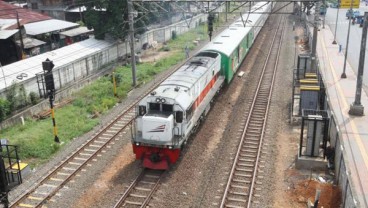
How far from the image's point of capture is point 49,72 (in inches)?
752

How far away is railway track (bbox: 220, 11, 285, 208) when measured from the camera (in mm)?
14664

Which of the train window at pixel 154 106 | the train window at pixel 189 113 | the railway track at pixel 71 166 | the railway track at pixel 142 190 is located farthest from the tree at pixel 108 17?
the railway track at pixel 142 190

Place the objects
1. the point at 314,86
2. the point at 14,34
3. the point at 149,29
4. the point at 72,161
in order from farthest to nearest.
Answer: the point at 149,29
the point at 14,34
the point at 314,86
the point at 72,161

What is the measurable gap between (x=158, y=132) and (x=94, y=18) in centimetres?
2375

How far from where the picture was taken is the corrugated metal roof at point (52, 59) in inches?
1029

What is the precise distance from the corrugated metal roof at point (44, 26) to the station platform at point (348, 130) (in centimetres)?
2710

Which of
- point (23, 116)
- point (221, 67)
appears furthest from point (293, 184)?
point (23, 116)

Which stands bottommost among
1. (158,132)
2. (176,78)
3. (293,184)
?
(293,184)

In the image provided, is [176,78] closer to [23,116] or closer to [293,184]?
[293,184]

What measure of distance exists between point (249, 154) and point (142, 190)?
586cm

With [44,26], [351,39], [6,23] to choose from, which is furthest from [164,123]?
[351,39]

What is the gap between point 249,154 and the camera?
1827 centimetres

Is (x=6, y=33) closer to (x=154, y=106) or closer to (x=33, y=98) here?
(x=33, y=98)

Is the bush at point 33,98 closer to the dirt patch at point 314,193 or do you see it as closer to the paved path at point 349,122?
the dirt patch at point 314,193
